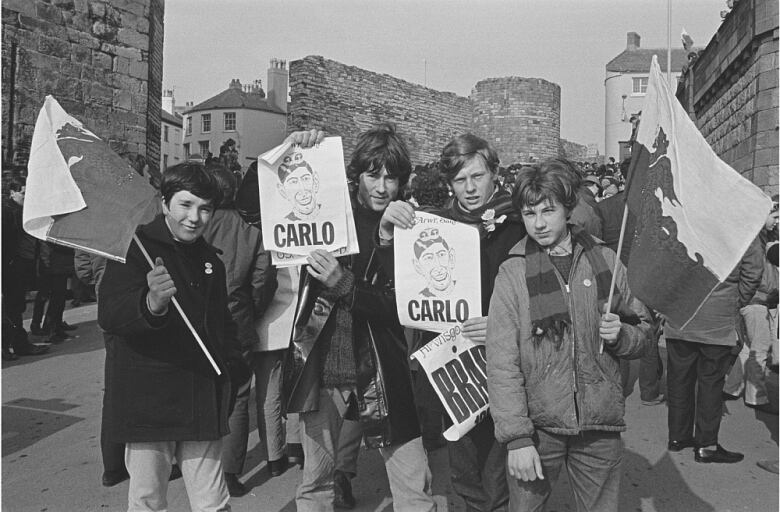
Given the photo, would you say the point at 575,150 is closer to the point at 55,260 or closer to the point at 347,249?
the point at 55,260

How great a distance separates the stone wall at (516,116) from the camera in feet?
134

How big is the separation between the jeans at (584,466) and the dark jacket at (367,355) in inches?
25.2

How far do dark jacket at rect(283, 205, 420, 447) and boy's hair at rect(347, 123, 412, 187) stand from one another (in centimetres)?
33

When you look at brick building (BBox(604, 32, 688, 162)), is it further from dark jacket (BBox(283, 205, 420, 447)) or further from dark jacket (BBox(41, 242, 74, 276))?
dark jacket (BBox(283, 205, 420, 447))

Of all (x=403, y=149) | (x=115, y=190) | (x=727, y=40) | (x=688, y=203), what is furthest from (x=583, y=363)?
(x=727, y=40)

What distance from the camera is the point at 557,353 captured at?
276 cm

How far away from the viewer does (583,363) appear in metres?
2.76

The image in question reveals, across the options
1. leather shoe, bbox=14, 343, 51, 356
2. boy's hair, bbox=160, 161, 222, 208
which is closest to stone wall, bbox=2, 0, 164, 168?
leather shoe, bbox=14, 343, 51, 356

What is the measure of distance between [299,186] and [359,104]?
29070 mm

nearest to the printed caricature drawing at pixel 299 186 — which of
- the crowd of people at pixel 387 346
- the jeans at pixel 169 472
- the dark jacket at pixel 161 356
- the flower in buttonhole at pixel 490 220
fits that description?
the crowd of people at pixel 387 346

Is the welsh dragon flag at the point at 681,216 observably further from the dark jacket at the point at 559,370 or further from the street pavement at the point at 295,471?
the street pavement at the point at 295,471

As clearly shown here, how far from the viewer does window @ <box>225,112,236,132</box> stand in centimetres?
5875

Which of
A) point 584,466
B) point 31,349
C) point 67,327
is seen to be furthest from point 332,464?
point 67,327

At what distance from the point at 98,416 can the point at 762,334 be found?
5974 mm
